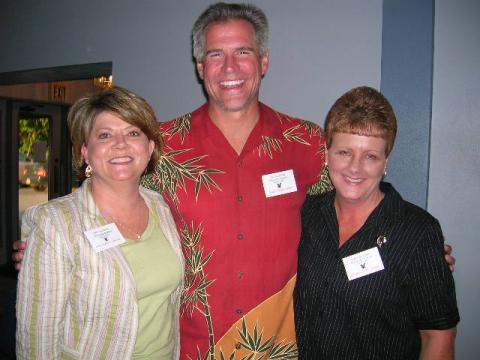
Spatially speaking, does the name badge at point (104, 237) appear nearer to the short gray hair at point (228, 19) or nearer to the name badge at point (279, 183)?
the name badge at point (279, 183)

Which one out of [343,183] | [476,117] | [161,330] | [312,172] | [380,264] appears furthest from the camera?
[476,117]

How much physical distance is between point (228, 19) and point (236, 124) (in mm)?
517

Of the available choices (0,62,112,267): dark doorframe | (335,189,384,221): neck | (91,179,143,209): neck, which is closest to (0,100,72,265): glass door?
(0,62,112,267): dark doorframe

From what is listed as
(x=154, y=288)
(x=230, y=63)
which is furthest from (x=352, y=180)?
(x=154, y=288)

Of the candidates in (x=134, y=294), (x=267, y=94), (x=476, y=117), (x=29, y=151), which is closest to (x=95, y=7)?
(x=267, y=94)

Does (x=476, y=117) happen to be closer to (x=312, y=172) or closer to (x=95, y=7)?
(x=312, y=172)

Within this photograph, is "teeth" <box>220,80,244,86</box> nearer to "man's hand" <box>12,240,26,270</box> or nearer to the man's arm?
"man's hand" <box>12,240,26,270</box>

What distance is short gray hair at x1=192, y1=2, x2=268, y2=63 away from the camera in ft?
5.76

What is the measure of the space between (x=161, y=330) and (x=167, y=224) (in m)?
0.49

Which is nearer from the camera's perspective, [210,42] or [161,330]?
[161,330]

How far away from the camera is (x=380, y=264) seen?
137 cm

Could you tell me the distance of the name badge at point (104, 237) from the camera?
145 centimetres

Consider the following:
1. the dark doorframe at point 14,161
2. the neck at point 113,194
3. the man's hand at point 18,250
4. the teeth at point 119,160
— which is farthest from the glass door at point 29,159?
the teeth at point 119,160

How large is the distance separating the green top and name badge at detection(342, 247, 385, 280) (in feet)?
2.55
